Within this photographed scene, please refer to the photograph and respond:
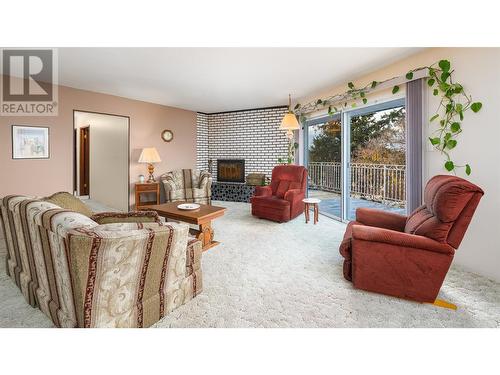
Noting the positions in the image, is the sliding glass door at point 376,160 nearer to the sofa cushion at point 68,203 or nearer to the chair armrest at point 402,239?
the chair armrest at point 402,239

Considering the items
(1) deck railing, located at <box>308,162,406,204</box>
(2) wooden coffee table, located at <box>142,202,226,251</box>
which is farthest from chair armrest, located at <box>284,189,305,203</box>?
(2) wooden coffee table, located at <box>142,202,226,251</box>

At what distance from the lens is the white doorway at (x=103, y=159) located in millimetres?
5781

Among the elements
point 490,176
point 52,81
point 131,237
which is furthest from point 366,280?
point 52,81

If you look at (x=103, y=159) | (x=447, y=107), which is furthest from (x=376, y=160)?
(x=103, y=159)

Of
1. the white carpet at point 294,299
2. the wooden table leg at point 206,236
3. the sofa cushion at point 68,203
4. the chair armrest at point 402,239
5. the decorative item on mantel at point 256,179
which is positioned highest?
the decorative item on mantel at point 256,179

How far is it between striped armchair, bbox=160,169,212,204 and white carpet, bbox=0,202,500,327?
2667 millimetres

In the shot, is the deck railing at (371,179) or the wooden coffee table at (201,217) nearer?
the wooden coffee table at (201,217)

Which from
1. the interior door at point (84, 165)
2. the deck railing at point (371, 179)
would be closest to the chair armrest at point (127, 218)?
the deck railing at point (371, 179)

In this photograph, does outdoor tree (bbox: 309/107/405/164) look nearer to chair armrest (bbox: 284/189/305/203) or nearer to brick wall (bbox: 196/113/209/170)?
chair armrest (bbox: 284/189/305/203)

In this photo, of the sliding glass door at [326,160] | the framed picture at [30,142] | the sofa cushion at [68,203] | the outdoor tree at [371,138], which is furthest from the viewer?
the sliding glass door at [326,160]

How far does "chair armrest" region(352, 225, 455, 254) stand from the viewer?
1.99 metres

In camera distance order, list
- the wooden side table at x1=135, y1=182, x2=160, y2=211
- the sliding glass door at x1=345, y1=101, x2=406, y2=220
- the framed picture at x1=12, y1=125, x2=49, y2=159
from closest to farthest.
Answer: the framed picture at x1=12, y1=125, x2=49, y2=159 → the sliding glass door at x1=345, y1=101, x2=406, y2=220 → the wooden side table at x1=135, y1=182, x2=160, y2=211

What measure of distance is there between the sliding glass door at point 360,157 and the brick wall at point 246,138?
3.16 feet
